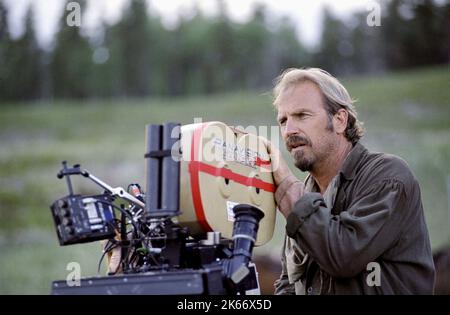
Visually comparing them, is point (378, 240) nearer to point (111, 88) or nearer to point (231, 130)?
point (231, 130)

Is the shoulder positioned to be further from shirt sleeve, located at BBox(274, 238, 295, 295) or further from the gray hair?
shirt sleeve, located at BBox(274, 238, 295, 295)

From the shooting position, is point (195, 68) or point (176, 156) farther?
point (195, 68)

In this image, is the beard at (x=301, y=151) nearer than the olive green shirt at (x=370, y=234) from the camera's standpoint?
No

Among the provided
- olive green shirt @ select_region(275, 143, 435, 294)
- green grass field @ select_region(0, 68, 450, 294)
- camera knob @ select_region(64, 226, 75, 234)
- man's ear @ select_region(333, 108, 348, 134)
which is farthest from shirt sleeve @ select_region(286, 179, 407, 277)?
green grass field @ select_region(0, 68, 450, 294)

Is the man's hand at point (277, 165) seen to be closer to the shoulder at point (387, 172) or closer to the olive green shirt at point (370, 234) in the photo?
the olive green shirt at point (370, 234)

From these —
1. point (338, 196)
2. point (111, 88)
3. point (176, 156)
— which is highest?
point (111, 88)

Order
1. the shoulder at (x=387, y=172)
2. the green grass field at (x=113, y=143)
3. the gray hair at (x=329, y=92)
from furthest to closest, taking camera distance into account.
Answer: the green grass field at (x=113, y=143) → the gray hair at (x=329, y=92) → the shoulder at (x=387, y=172)

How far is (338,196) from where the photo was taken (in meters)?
3.19

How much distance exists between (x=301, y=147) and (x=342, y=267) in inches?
27.0

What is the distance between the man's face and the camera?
10.7 ft

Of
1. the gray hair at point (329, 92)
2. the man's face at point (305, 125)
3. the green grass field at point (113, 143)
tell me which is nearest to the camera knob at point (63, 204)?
the man's face at point (305, 125)

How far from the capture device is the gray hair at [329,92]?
3340 millimetres

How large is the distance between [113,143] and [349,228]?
1173 cm
